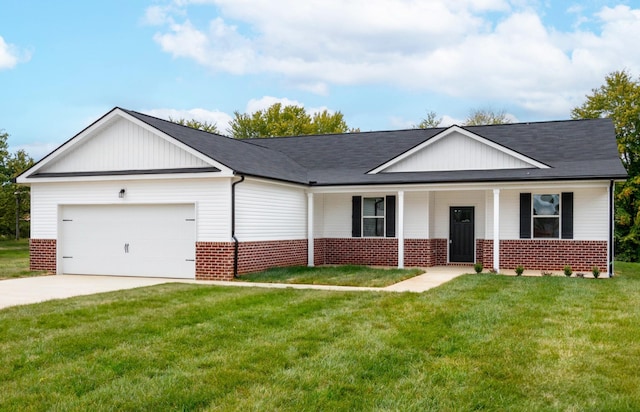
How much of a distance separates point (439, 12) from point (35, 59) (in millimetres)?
13825

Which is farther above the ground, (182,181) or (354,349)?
(182,181)

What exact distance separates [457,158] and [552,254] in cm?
401

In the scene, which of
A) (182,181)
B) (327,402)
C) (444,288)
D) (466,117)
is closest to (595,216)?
(444,288)

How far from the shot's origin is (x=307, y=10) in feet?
66.0

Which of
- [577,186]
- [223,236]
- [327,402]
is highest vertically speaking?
[577,186]

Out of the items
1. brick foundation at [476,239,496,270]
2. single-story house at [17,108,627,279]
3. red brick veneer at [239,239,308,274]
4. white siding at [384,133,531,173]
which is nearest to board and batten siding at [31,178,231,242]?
single-story house at [17,108,627,279]

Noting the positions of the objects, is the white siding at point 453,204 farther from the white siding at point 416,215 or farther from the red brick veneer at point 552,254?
the red brick veneer at point 552,254

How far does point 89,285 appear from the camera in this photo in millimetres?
14977

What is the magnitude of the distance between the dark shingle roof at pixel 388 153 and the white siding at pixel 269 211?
0.44m

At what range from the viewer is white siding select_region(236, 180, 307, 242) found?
55.2 ft

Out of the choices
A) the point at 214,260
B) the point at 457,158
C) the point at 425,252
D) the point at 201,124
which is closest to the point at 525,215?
the point at 457,158

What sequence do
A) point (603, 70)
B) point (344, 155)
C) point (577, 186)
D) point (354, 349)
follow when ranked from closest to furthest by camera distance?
point (354, 349), point (577, 186), point (344, 155), point (603, 70)

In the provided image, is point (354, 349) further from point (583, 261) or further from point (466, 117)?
point (466, 117)

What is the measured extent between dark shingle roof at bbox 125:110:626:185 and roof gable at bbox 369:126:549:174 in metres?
0.28
